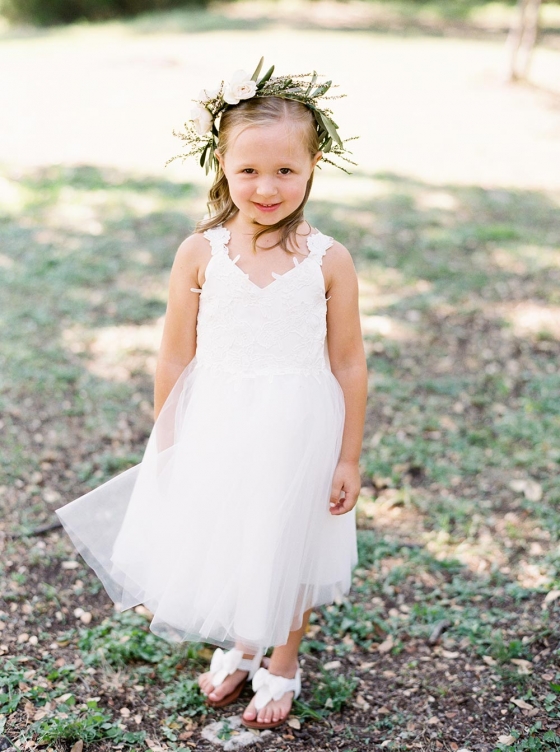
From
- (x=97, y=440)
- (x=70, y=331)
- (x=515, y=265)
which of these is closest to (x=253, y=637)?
(x=97, y=440)

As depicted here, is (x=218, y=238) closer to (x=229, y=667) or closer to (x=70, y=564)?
(x=229, y=667)

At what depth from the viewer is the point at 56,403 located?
13.9 feet

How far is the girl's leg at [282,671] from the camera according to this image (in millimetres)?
2410

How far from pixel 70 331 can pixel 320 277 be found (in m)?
3.12

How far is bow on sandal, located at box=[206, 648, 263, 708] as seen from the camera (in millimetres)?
2504

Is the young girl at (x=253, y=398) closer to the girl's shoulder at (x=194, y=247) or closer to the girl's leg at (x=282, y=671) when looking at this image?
the girl's shoulder at (x=194, y=247)

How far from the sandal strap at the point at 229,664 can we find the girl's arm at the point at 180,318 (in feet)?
2.81

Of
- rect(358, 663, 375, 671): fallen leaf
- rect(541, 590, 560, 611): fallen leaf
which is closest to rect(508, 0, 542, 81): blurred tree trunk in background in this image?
rect(541, 590, 560, 611): fallen leaf

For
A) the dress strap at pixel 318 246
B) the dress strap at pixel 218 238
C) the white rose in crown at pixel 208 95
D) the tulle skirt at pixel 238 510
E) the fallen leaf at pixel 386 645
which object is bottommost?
the fallen leaf at pixel 386 645

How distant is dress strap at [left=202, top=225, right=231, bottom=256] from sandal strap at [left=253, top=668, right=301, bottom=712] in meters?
1.32

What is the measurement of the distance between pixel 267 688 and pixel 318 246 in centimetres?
138

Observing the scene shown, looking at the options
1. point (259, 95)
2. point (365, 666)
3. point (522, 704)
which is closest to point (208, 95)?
point (259, 95)

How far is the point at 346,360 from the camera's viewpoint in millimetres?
2281

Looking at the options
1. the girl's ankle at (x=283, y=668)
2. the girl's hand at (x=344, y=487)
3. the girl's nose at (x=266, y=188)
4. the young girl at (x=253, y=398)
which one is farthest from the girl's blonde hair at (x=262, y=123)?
the girl's ankle at (x=283, y=668)
